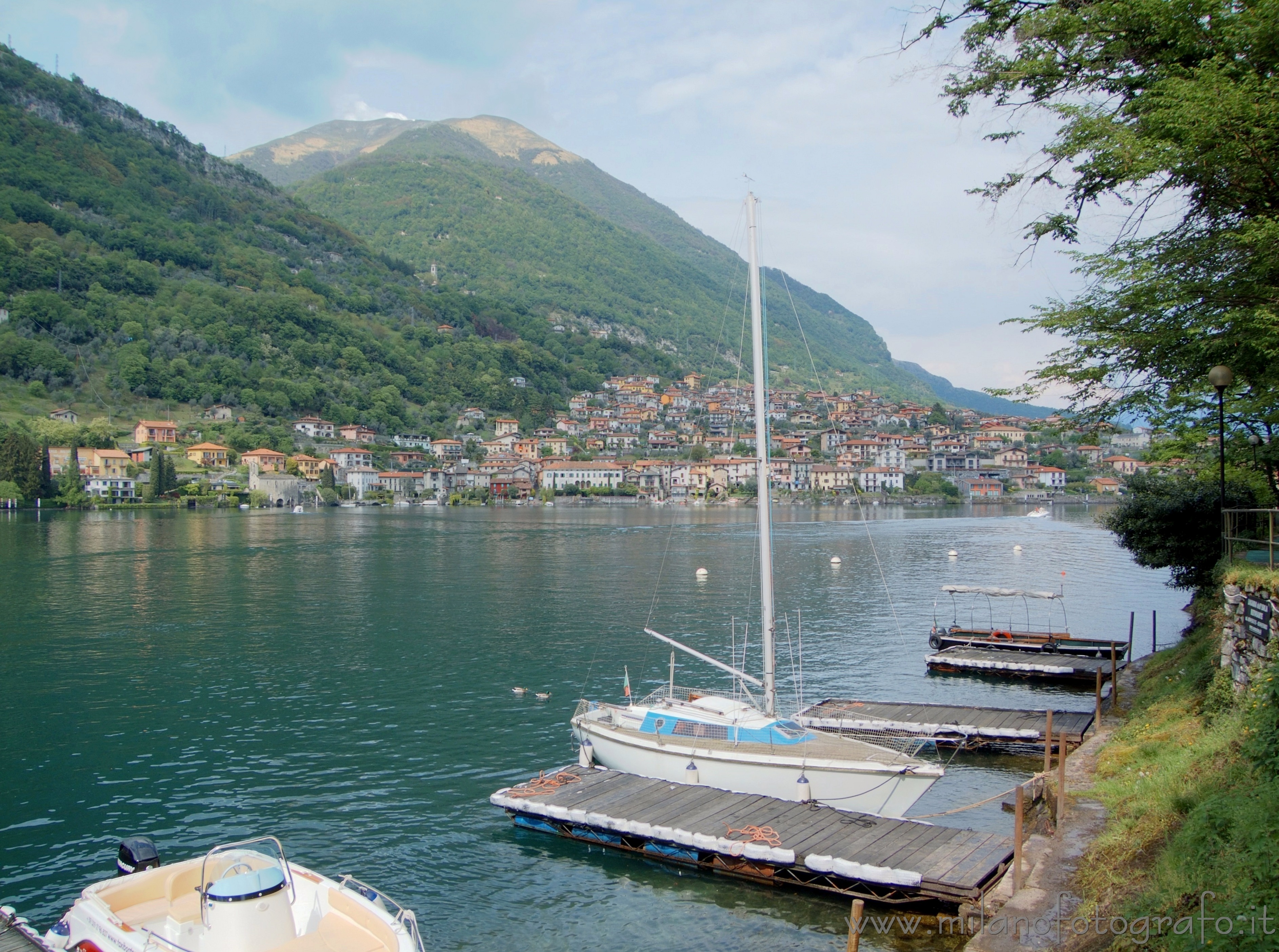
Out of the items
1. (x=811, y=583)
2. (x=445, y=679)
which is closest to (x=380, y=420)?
(x=811, y=583)

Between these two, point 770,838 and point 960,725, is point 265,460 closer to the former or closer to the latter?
point 960,725

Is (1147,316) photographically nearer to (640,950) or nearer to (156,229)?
(640,950)

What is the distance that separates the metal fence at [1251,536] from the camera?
1329cm

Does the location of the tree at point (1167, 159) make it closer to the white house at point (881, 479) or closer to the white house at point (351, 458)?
the white house at point (351, 458)

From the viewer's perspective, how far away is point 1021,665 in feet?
93.9

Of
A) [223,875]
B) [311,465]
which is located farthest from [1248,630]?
[311,465]

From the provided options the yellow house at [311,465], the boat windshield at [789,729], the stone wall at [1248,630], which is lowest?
the boat windshield at [789,729]

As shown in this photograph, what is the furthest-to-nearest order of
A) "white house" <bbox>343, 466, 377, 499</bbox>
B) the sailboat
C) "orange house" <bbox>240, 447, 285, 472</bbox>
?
"white house" <bbox>343, 466, 377, 499</bbox> < "orange house" <bbox>240, 447, 285, 472</bbox> < the sailboat

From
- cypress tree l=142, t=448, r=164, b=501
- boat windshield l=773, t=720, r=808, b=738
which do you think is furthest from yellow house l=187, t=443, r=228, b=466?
boat windshield l=773, t=720, r=808, b=738

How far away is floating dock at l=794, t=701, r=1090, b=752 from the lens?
20109mm

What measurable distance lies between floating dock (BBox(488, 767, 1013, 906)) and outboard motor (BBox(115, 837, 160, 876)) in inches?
231

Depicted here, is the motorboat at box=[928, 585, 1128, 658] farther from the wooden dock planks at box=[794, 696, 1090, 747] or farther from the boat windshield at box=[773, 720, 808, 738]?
the boat windshield at box=[773, 720, 808, 738]

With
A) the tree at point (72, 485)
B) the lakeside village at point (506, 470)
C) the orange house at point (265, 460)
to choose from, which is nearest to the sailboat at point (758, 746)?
the lakeside village at point (506, 470)

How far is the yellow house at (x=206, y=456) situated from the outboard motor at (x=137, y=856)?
5483 inches
